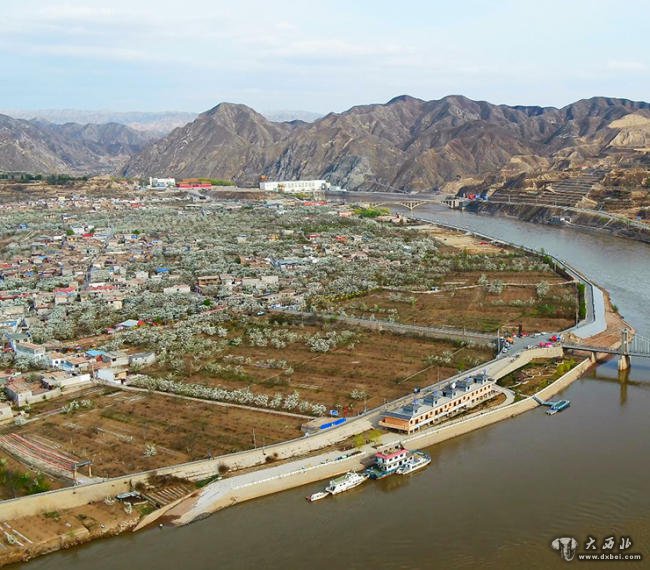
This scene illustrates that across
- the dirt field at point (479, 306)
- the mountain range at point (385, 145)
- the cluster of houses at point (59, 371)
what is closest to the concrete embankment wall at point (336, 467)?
the dirt field at point (479, 306)


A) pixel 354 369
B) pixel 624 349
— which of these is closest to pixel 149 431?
pixel 354 369

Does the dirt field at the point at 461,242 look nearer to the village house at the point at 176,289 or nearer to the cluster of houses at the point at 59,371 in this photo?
the village house at the point at 176,289

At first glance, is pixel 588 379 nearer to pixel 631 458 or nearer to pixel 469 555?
pixel 631 458

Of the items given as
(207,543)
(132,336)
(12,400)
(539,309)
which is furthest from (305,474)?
(539,309)

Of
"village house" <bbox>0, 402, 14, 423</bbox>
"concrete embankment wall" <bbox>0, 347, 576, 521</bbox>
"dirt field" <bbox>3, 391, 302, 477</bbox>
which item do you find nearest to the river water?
"concrete embankment wall" <bbox>0, 347, 576, 521</bbox>

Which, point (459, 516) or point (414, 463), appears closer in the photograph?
point (459, 516)

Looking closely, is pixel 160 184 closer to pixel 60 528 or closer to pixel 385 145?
pixel 385 145

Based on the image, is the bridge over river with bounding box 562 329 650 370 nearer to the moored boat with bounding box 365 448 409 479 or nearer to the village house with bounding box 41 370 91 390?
the moored boat with bounding box 365 448 409 479
